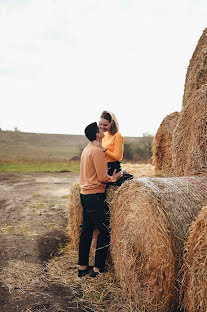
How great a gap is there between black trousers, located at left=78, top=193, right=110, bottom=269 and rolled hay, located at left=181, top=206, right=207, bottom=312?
5.17 ft

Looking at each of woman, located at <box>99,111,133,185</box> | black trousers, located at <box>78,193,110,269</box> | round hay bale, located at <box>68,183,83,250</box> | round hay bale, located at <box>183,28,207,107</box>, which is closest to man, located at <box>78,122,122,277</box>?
black trousers, located at <box>78,193,110,269</box>

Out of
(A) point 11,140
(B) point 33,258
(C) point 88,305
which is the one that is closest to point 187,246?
(C) point 88,305

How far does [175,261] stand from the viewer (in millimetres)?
3369

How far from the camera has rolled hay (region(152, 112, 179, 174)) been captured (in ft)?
20.9

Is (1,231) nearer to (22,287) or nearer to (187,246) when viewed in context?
(22,287)

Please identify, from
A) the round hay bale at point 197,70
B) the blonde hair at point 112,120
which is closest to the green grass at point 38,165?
the round hay bale at point 197,70

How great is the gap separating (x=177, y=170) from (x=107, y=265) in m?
1.83

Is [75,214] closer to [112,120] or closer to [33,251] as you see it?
[33,251]

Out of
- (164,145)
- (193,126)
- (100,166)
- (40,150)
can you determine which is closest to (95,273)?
(100,166)

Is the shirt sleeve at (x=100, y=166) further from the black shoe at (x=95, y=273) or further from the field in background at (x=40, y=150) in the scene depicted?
the field in background at (x=40, y=150)

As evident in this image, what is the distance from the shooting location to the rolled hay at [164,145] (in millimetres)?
6355

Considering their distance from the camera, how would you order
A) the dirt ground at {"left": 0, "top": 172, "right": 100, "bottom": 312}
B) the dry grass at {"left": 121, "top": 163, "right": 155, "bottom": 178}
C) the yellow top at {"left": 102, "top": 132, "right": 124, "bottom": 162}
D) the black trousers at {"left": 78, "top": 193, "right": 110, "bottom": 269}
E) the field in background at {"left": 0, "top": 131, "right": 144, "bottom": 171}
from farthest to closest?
the field in background at {"left": 0, "top": 131, "right": 144, "bottom": 171}, the dry grass at {"left": 121, "top": 163, "right": 155, "bottom": 178}, the yellow top at {"left": 102, "top": 132, "right": 124, "bottom": 162}, the black trousers at {"left": 78, "top": 193, "right": 110, "bottom": 269}, the dirt ground at {"left": 0, "top": 172, "right": 100, "bottom": 312}

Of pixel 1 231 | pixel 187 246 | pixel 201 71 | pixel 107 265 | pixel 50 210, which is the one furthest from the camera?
pixel 50 210

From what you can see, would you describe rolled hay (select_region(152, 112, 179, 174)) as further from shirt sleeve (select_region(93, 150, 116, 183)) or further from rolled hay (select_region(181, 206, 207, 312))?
rolled hay (select_region(181, 206, 207, 312))
